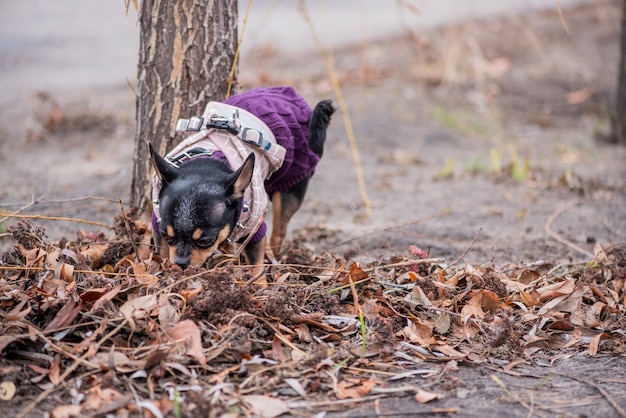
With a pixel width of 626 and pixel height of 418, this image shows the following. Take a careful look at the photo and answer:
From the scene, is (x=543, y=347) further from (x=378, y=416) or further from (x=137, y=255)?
(x=137, y=255)

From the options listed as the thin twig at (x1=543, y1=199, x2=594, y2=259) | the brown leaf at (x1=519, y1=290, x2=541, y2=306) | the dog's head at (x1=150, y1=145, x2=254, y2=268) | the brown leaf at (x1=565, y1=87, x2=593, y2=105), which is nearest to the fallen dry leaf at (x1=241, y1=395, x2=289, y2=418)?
the dog's head at (x1=150, y1=145, x2=254, y2=268)

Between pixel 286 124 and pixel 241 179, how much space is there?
0.65 metres

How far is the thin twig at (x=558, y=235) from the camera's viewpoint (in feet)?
15.5

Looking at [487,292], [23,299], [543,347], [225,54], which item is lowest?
[543,347]

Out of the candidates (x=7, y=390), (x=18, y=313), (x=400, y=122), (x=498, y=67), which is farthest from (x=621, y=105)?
(x=7, y=390)

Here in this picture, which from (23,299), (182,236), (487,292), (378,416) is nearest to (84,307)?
(23,299)

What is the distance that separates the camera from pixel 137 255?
3.76 metres

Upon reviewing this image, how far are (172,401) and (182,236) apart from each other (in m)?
1.20

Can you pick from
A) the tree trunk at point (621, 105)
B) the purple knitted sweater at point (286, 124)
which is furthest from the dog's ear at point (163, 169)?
the tree trunk at point (621, 105)

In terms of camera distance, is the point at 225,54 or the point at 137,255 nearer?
the point at 137,255

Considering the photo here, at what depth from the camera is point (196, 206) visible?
3574mm

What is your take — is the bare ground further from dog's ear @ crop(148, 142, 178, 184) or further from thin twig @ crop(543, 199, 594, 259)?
dog's ear @ crop(148, 142, 178, 184)

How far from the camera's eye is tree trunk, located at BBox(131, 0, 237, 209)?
13.6 ft

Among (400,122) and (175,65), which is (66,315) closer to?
(175,65)
